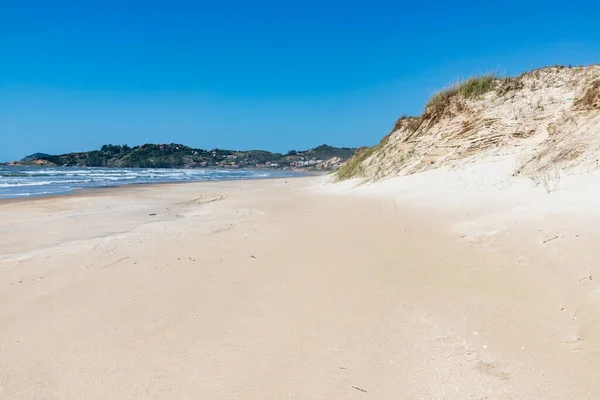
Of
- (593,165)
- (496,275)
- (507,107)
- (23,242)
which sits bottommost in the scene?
(23,242)

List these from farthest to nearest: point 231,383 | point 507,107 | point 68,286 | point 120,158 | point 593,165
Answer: point 120,158 → point 507,107 → point 593,165 → point 68,286 → point 231,383

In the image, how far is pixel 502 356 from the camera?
2.35 metres

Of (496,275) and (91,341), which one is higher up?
(496,275)

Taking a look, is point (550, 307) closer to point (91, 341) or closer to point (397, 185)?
point (91, 341)

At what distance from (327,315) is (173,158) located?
101465 millimetres

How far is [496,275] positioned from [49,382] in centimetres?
339

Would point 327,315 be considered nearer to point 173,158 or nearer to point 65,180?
point 65,180

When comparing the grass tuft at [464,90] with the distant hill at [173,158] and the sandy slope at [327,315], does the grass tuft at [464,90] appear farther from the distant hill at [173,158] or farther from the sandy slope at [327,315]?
the distant hill at [173,158]

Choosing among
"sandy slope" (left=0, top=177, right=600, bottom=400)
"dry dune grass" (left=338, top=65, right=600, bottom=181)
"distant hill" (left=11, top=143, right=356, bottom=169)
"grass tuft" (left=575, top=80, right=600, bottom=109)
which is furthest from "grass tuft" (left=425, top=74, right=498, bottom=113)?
"distant hill" (left=11, top=143, right=356, bottom=169)

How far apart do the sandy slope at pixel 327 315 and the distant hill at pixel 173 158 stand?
75342 millimetres

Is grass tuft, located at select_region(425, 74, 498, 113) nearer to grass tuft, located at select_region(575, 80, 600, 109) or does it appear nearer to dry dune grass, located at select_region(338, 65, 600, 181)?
dry dune grass, located at select_region(338, 65, 600, 181)

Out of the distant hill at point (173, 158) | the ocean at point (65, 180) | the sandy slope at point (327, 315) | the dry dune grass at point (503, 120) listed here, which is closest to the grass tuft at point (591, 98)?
the dry dune grass at point (503, 120)

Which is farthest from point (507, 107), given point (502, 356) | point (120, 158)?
point (120, 158)

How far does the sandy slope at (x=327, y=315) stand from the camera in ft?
7.46
